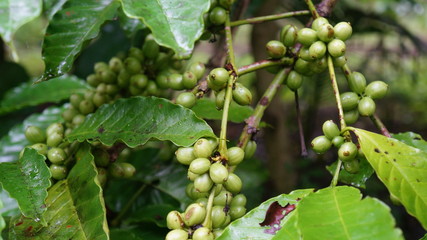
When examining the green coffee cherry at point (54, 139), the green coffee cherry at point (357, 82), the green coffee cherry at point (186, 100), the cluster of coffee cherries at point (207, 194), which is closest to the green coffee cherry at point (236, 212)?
the cluster of coffee cherries at point (207, 194)

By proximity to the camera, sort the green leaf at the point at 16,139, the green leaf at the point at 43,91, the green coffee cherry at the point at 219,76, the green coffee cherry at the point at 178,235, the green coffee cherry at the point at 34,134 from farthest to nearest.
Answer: the green leaf at the point at 43,91 → the green leaf at the point at 16,139 → the green coffee cherry at the point at 34,134 → the green coffee cherry at the point at 219,76 → the green coffee cherry at the point at 178,235

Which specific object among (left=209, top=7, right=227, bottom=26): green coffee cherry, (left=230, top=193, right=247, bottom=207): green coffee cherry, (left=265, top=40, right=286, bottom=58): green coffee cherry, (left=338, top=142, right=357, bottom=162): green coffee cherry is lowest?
(left=230, top=193, right=247, bottom=207): green coffee cherry

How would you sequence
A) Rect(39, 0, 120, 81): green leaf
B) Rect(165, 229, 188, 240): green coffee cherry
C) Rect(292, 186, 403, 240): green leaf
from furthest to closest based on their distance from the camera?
Rect(39, 0, 120, 81): green leaf < Rect(165, 229, 188, 240): green coffee cherry < Rect(292, 186, 403, 240): green leaf

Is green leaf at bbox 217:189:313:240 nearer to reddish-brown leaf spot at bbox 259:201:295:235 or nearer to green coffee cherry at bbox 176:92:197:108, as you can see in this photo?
reddish-brown leaf spot at bbox 259:201:295:235

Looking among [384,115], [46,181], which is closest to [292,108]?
[384,115]

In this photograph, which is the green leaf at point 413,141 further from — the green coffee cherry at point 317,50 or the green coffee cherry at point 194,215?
the green coffee cherry at point 194,215

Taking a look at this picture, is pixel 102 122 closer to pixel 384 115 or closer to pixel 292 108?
pixel 292 108

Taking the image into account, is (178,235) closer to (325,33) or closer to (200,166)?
(200,166)

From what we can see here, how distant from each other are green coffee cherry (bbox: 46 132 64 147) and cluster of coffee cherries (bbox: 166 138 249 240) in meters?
0.33

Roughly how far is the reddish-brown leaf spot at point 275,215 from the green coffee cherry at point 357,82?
262 millimetres

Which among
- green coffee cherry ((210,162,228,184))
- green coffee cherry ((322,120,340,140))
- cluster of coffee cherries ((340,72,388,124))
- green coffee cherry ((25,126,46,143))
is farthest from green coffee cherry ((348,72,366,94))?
green coffee cherry ((25,126,46,143))

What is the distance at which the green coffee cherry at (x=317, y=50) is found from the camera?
0.78m

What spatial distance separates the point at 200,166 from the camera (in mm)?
669

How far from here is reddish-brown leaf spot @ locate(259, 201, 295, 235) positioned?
66 cm
